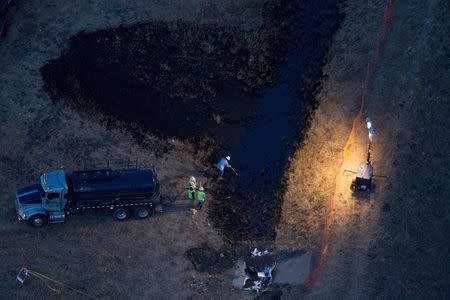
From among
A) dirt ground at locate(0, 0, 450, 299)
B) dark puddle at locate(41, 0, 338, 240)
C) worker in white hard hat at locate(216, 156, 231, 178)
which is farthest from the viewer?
dark puddle at locate(41, 0, 338, 240)

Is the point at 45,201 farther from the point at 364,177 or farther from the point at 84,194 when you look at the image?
the point at 364,177

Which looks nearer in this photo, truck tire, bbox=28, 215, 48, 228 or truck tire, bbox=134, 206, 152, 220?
truck tire, bbox=28, 215, 48, 228

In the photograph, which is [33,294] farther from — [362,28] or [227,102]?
[362,28]

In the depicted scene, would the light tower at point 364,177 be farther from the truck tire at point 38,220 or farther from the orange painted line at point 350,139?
the truck tire at point 38,220

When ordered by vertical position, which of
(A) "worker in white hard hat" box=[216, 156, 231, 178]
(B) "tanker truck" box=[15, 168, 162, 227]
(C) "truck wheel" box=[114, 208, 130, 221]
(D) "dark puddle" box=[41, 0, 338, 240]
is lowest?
(C) "truck wheel" box=[114, 208, 130, 221]

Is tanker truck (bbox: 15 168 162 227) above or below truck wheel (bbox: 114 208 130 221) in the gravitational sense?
above

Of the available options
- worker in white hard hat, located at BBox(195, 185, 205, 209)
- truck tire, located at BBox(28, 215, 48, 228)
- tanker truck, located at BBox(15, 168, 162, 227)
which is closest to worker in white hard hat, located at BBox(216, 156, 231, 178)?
worker in white hard hat, located at BBox(195, 185, 205, 209)

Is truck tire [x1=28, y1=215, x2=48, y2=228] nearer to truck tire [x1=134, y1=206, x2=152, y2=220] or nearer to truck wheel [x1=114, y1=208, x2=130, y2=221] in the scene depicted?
truck wheel [x1=114, y1=208, x2=130, y2=221]

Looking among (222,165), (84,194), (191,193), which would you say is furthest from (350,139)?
(84,194)

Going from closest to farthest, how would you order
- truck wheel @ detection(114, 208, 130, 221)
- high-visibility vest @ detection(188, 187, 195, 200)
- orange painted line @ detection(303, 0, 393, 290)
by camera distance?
1. orange painted line @ detection(303, 0, 393, 290)
2. truck wheel @ detection(114, 208, 130, 221)
3. high-visibility vest @ detection(188, 187, 195, 200)
